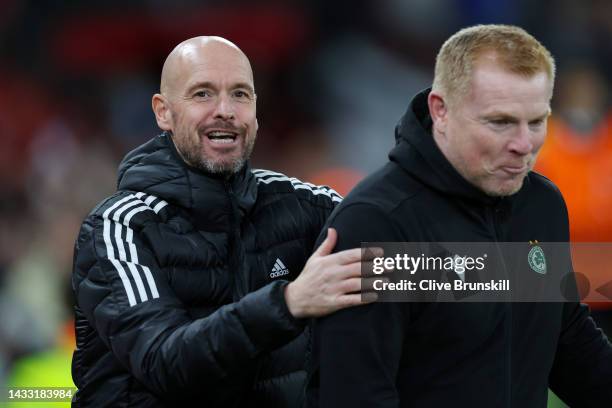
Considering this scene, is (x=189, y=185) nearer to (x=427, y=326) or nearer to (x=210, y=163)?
(x=210, y=163)

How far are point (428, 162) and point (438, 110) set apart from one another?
110mm

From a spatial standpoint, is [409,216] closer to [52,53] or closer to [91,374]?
[91,374]

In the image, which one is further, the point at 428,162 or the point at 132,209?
the point at 132,209

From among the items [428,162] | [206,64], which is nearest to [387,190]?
[428,162]

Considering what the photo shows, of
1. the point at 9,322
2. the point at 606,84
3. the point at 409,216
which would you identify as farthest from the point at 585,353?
the point at 606,84

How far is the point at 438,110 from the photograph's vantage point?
199cm

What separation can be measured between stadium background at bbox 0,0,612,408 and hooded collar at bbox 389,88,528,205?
401 centimetres

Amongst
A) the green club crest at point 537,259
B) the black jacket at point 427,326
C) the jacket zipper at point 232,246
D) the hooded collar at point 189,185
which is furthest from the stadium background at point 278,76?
the black jacket at point 427,326

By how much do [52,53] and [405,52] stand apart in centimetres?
A: 252

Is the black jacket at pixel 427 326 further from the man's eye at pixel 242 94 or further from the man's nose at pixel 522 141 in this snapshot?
the man's eye at pixel 242 94

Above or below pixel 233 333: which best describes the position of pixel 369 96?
above

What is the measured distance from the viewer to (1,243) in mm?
5785

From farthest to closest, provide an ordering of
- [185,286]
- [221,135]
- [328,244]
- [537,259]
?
[221,135]
[185,286]
[537,259]
[328,244]

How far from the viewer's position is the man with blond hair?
190 centimetres
